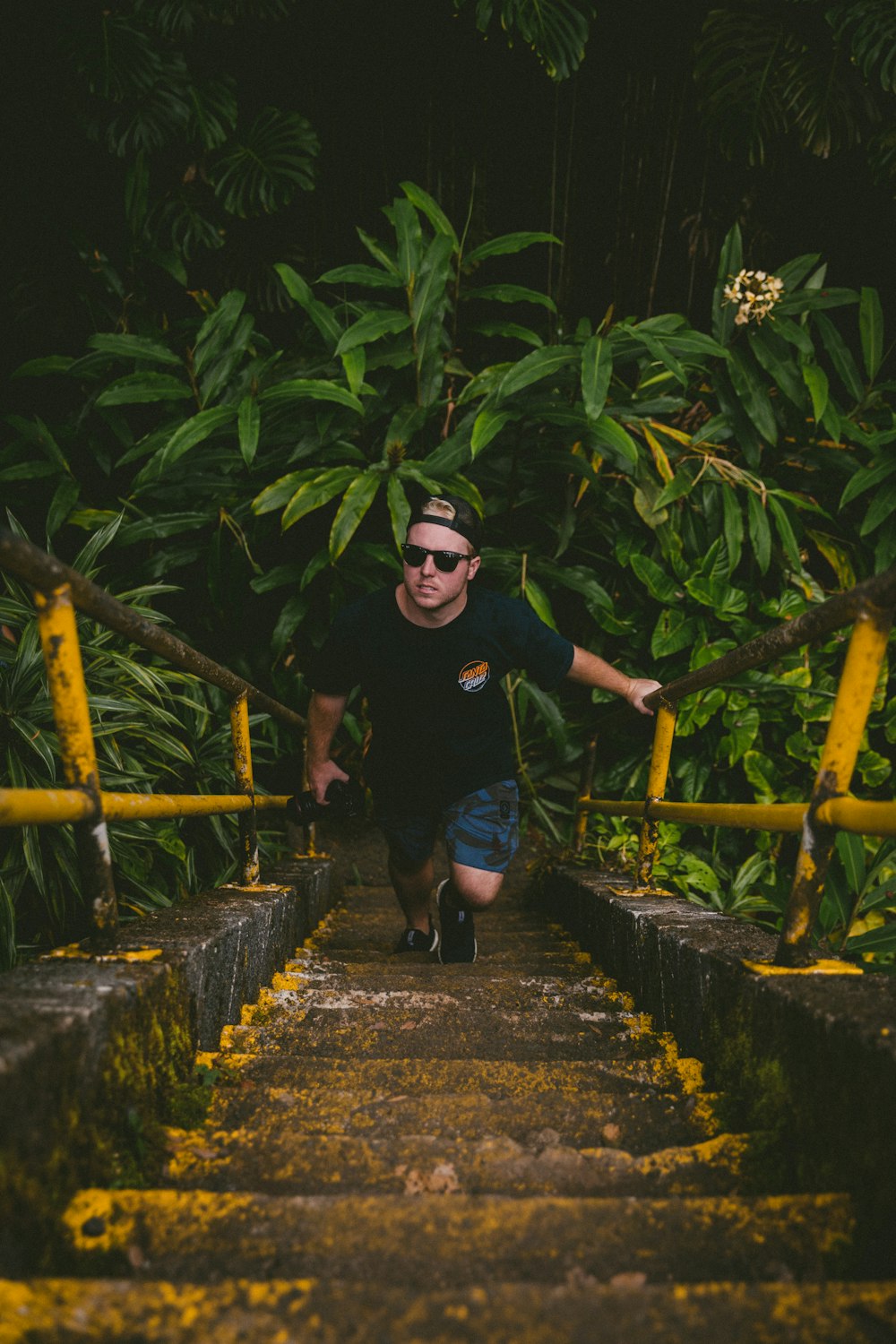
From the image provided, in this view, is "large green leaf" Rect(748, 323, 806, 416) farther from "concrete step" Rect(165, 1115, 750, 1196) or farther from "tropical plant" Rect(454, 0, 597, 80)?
"concrete step" Rect(165, 1115, 750, 1196)

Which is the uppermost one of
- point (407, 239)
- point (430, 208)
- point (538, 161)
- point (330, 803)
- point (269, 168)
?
point (538, 161)

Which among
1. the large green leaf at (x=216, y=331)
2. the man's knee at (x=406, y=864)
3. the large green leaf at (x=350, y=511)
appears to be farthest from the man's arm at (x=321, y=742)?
the large green leaf at (x=216, y=331)

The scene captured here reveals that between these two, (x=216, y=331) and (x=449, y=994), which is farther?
(x=216, y=331)

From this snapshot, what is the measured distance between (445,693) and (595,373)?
1.43 meters

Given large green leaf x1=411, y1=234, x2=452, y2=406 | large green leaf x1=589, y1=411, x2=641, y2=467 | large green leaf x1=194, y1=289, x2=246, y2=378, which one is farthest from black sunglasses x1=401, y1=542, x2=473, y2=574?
large green leaf x1=194, y1=289, x2=246, y2=378

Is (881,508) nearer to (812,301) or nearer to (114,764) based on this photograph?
(812,301)

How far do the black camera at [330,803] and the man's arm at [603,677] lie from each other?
85 cm

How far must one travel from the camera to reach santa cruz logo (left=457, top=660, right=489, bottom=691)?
2586mm

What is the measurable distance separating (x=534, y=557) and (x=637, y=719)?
3.68ft

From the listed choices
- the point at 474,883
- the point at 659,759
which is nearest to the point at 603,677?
the point at 659,759

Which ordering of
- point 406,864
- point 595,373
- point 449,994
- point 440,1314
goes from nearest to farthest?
point 440,1314
point 449,994
point 406,864
point 595,373

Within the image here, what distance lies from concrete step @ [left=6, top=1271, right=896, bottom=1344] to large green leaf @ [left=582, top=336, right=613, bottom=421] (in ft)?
9.00

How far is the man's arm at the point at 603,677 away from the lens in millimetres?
2500

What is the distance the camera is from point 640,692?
2463mm
